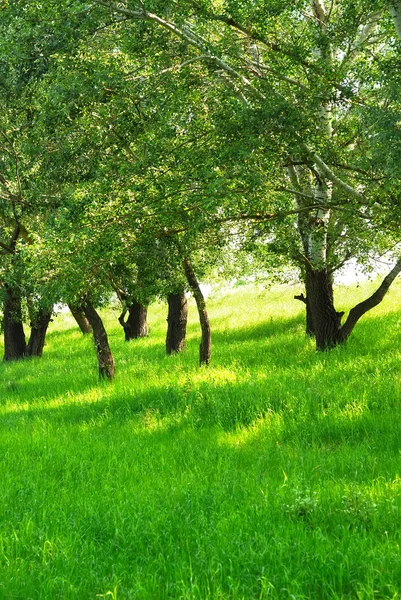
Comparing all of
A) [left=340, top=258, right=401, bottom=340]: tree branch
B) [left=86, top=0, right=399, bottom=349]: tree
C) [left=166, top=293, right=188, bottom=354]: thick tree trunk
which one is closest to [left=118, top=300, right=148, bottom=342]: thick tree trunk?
[left=166, top=293, right=188, bottom=354]: thick tree trunk

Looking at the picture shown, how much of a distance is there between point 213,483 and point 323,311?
32.9 feet

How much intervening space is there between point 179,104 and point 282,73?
2139 millimetres

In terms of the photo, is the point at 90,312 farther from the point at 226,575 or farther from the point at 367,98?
the point at 226,575

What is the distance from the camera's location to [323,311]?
16.8 m

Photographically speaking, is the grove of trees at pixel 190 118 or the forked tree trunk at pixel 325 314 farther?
the forked tree trunk at pixel 325 314

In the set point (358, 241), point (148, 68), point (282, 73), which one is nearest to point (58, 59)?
point (148, 68)

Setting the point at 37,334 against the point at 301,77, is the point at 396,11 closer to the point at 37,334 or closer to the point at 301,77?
the point at 301,77

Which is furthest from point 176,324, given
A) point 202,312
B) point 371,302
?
point 371,302

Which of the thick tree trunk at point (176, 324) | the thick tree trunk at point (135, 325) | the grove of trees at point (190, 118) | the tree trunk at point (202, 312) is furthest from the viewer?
the thick tree trunk at point (135, 325)

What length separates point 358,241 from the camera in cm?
1480

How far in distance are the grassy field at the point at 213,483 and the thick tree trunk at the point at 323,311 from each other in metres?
0.47

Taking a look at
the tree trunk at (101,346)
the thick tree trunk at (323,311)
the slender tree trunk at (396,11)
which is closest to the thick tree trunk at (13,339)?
the tree trunk at (101,346)

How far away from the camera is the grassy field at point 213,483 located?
507 centimetres

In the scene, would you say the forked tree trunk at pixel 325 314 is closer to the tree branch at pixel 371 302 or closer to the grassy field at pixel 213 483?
the tree branch at pixel 371 302
